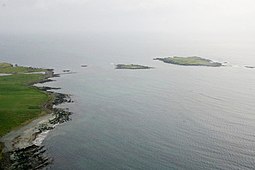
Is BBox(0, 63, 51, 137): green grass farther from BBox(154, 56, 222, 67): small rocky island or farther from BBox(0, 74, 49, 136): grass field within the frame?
BBox(154, 56, 222, 67): small rocky island

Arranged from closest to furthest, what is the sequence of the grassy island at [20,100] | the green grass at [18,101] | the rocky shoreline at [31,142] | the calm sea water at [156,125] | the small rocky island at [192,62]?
the rocky shoreline at [31,142] → the calm sea water at [156,125] → the green grass at [18,101] → the grassy island at [20,100] → the small rocky island at [192,62]

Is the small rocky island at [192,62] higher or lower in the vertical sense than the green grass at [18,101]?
higher

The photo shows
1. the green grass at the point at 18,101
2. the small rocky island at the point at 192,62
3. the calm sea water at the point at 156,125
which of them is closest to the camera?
the calm sea water at the point at 156,125

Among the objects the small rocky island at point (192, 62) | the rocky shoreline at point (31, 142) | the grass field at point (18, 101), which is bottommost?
the rocky shoreline at point (31, 142)

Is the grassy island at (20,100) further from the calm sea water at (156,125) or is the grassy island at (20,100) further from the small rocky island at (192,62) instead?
the small rocky island at (192,62)

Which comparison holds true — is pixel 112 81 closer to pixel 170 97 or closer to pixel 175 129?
pixel 170 97

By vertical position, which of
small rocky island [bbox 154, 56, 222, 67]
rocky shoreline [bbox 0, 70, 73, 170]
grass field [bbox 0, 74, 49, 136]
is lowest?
rocky shoreline [bbox 0, 70, 73, 170]

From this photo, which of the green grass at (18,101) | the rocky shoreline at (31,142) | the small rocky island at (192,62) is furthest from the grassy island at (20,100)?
the small rocky island at (192,62)

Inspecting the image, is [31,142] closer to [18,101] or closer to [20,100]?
[18,101]

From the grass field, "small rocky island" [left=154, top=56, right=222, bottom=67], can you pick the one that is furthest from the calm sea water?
"small rocky island" [left=154, top=56, right=222, bottom=67]
